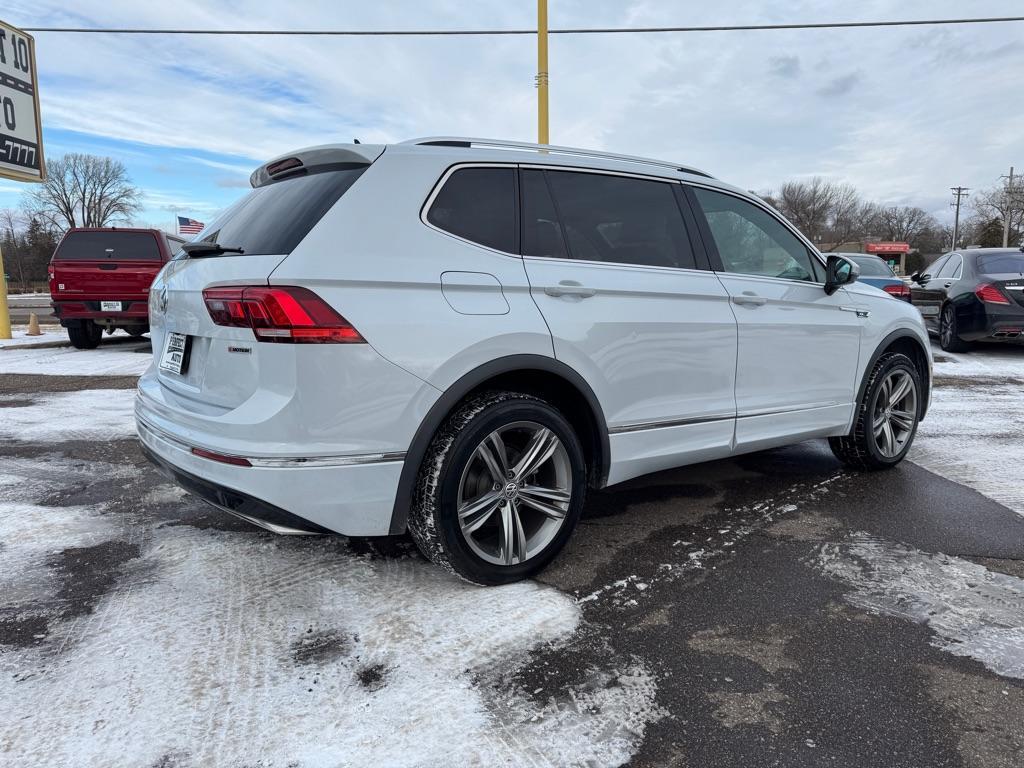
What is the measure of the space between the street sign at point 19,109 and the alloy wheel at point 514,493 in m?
14.1

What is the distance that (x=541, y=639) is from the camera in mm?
2510

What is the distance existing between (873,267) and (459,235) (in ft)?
41.1

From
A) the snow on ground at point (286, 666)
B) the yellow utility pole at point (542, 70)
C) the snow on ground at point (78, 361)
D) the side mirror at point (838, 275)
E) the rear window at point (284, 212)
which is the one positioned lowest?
the snow on ground at point (286, 666)

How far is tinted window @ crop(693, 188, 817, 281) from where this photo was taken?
3.81 metres

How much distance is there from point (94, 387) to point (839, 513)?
7.52m

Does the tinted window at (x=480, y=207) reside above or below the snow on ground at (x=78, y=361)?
above

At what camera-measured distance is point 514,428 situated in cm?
284

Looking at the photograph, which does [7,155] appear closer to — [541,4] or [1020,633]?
[541,4]

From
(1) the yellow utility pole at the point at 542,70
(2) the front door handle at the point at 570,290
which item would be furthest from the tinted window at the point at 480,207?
(1) the yellow utility pole at the point at 542,70

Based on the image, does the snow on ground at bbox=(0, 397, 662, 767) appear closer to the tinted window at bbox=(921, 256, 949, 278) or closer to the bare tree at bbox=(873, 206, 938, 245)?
the tinted window at bbox=(921, 256, 949, 278)

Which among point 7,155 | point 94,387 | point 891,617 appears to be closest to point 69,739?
point 891,617

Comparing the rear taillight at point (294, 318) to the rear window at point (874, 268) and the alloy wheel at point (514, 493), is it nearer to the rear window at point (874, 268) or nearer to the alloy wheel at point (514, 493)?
the alloy wheel at point (514, 493)

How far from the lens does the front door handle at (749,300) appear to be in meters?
3.68

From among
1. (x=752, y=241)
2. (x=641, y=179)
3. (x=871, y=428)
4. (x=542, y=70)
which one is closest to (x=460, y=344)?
(x=641, y=179)
